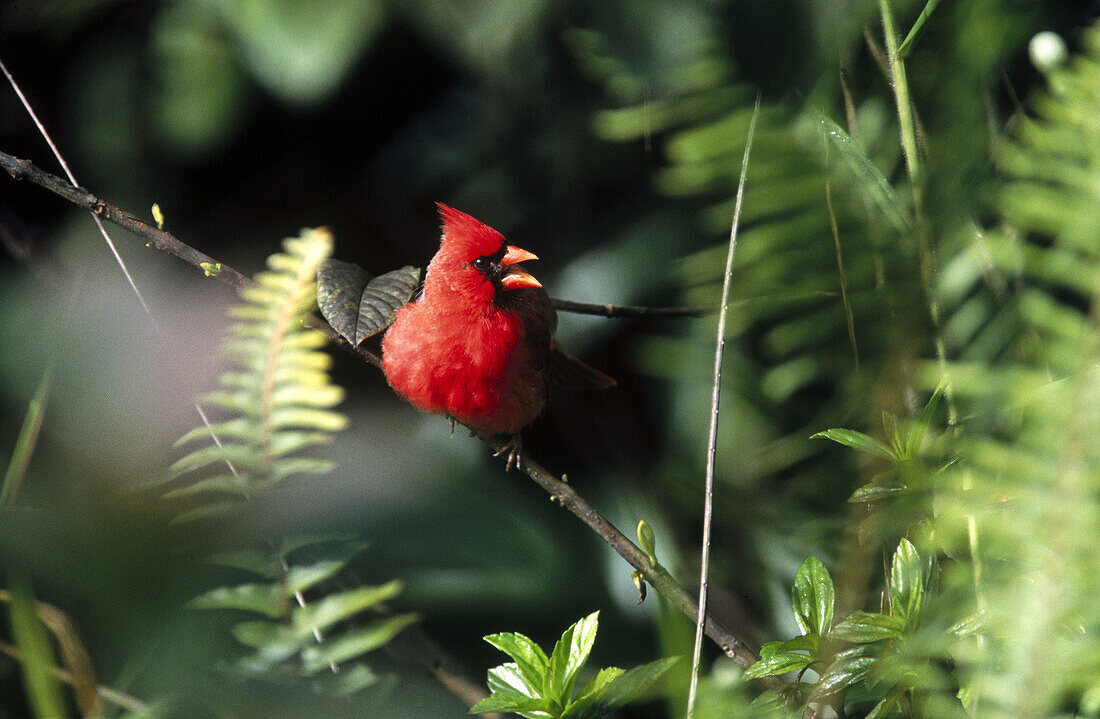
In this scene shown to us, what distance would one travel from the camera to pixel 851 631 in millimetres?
450

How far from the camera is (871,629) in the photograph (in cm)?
45

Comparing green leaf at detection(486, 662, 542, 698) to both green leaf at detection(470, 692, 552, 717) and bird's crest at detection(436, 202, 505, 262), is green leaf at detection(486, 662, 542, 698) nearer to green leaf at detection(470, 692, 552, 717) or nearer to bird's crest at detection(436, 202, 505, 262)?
green leaf at detection(470, 692, 552, 717)

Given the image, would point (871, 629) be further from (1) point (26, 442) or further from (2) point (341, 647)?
(1) point (26, 442)

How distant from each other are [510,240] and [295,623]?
0.50 meters

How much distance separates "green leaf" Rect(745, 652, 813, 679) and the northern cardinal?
314mm

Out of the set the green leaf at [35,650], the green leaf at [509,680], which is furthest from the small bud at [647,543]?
the green leaf at [35,650]

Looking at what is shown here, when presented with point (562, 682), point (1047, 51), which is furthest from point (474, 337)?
point (1047, 51)

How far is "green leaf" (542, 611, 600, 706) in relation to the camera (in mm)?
463

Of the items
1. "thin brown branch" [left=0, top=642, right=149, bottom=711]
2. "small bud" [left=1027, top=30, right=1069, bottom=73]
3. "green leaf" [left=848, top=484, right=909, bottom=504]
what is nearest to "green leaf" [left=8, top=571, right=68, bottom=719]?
"thin brown branch" [left=0, top=642, right=149, bottom=711]

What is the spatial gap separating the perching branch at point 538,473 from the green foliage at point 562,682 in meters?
0.06

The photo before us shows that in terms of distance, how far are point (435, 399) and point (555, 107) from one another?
0.35 metres

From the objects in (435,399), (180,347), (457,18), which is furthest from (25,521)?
(457,18)

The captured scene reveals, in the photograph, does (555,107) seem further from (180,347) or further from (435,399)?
(180,347)

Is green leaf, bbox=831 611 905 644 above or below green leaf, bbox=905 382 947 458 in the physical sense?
below
